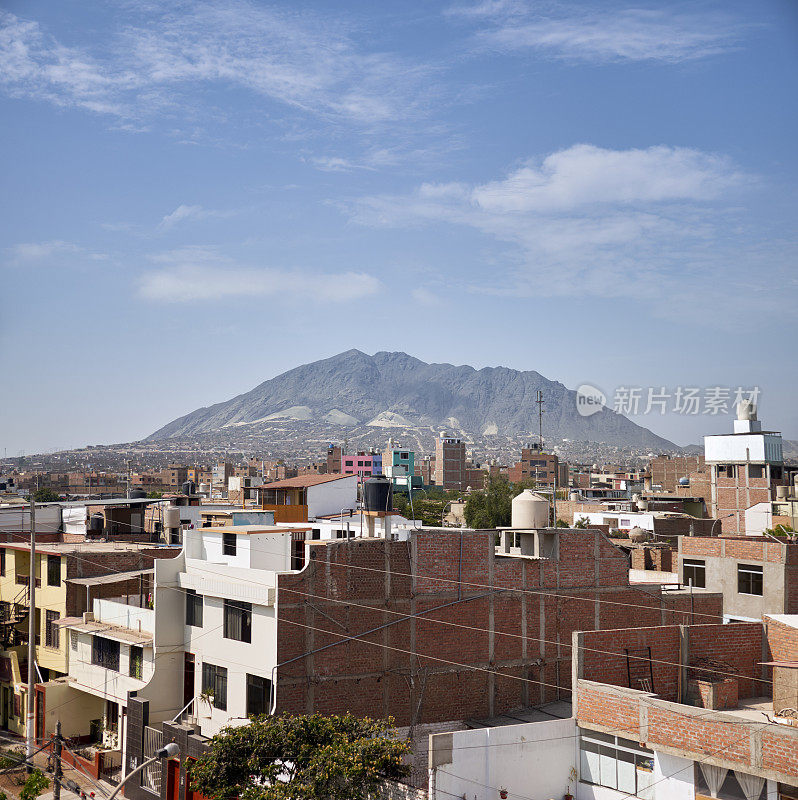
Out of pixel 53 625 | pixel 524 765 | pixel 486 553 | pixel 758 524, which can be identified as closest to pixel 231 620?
pixel 486 553

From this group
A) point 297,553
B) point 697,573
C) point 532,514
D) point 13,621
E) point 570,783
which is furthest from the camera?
point 697,573

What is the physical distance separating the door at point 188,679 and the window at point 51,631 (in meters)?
8.76

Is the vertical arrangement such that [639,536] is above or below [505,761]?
above

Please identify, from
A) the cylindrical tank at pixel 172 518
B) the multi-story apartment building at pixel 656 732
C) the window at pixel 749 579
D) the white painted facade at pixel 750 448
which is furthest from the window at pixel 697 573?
the white painted facade at pixel 750 448

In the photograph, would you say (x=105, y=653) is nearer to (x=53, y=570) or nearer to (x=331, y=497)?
(x=53, y=570)

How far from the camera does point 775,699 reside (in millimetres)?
22938

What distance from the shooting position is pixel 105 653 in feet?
108

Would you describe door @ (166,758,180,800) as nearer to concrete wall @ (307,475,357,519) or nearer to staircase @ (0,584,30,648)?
staircase @ (0,584,30,648)

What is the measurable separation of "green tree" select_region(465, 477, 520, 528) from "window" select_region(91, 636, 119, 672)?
65.4 m

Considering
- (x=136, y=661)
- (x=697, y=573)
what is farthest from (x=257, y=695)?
(x=697, y=573)

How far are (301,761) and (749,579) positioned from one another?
22460 mm

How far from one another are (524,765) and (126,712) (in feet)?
49.0

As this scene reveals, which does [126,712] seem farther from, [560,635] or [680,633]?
[680,633]

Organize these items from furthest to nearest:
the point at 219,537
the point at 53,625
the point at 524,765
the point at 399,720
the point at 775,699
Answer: the point at 53,625 < the point at 219,537 < the point at 399,720 < the point at 775,699 < the point at 524,765
